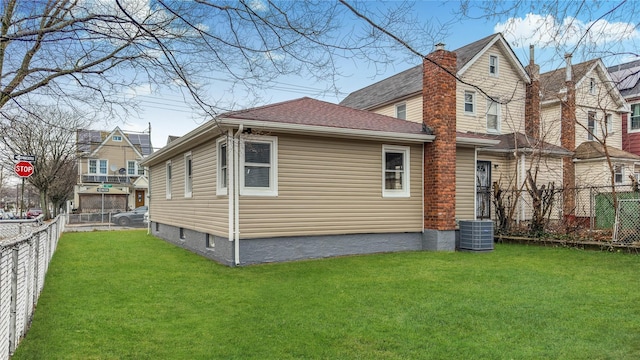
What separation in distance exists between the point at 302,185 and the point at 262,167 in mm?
1011

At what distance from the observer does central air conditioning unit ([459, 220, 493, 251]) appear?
37.0 feet

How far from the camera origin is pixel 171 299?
21.2 feet

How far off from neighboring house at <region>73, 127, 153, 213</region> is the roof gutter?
3032 cm

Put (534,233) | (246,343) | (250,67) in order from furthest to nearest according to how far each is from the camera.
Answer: (534,233) → (246,343) → (250,67)

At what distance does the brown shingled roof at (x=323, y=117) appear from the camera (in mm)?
9711

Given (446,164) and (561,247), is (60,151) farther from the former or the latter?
(561,247)

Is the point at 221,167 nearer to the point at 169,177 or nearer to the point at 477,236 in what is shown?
the point at 169,177

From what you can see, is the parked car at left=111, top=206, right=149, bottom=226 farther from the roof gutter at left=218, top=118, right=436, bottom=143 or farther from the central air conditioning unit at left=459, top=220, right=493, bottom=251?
the central air conditioning unit at left=459, top=220, right=493, bottom=251

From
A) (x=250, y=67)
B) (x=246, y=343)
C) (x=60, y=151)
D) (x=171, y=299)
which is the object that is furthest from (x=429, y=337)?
(x=60, y=151)

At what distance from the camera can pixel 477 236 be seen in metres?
11.3

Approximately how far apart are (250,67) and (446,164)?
8111 millimetres

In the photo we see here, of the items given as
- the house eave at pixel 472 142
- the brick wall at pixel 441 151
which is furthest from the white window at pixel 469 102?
the brick wall at pixel 441 151

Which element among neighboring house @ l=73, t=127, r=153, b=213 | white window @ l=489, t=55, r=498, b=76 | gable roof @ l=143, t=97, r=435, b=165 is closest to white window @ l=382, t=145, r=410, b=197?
gable roof @ l=143, t=97, r=435, b=165

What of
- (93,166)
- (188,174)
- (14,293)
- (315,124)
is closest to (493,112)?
(315,124)
